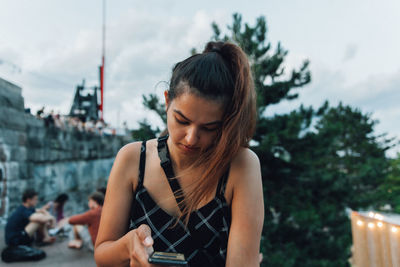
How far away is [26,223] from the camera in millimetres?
5223

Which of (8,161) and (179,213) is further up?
(8,161)

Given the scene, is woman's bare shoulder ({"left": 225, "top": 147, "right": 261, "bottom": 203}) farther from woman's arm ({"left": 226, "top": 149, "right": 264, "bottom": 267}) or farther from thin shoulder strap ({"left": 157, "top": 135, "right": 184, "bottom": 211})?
thin shoulder strap ({"left": 157, "top": 135, "right": 184, "bottom": 211})


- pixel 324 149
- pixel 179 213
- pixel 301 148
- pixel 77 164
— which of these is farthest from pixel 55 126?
pixel 179 213

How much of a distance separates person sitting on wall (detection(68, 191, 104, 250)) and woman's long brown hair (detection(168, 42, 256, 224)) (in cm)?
415

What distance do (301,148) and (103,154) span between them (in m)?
8.82

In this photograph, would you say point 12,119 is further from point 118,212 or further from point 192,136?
point 192,136

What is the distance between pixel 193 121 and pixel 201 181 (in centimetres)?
25

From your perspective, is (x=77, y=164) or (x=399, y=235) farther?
(x=77, y=164)

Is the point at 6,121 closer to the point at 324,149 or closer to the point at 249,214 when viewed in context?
the point at 249,214

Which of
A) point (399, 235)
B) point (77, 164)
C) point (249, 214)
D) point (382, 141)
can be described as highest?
point (382, 141)

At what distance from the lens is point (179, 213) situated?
1173 mm

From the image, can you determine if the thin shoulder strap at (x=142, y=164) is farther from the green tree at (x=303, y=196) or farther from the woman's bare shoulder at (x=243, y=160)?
the green tree at (x=303, y=196)

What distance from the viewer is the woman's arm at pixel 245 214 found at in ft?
3.47

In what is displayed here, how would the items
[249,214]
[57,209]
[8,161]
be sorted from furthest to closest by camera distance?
1. [57,209]
2. [8,161]
3. [249,214]
